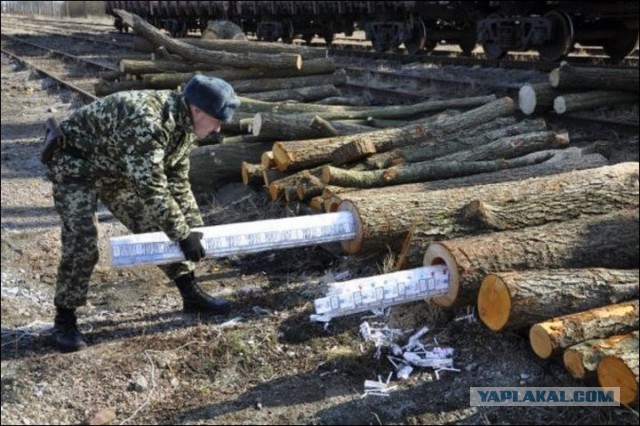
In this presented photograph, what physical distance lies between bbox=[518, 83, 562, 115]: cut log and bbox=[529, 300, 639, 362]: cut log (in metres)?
6.03

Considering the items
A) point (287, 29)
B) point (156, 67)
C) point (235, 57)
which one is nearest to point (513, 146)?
point (235, 57)

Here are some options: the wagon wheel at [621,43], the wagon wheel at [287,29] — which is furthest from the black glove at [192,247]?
the wagon wheel at [287,29]

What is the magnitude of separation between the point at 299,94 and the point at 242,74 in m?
0.96

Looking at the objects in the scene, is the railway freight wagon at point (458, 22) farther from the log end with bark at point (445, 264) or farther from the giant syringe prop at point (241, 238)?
the log end with bark at point (445, 264)

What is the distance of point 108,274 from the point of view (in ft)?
18.3

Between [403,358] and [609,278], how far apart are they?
1260 millimetres

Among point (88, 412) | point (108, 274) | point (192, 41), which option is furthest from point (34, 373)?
point (192, 41)

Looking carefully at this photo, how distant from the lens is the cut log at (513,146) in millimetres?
6848

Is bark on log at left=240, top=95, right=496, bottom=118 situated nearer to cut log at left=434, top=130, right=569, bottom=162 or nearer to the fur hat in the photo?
cut log at left=434, top=130, right=569, bottom=162

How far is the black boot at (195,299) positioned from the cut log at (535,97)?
6092mm

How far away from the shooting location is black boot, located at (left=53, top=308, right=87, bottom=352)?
4250 millimetres

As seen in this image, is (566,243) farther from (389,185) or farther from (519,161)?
(519,161)

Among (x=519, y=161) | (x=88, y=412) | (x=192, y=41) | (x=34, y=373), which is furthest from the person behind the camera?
(x=192, y=41)

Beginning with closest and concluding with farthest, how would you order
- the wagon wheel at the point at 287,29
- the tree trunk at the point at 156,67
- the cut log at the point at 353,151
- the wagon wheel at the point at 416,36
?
the cut log at the point at 353,151 → the tree trunk at the point at 156,67 → the wagon wheel at the point at 416,36 → the wagon wheel at the point at 287,29
